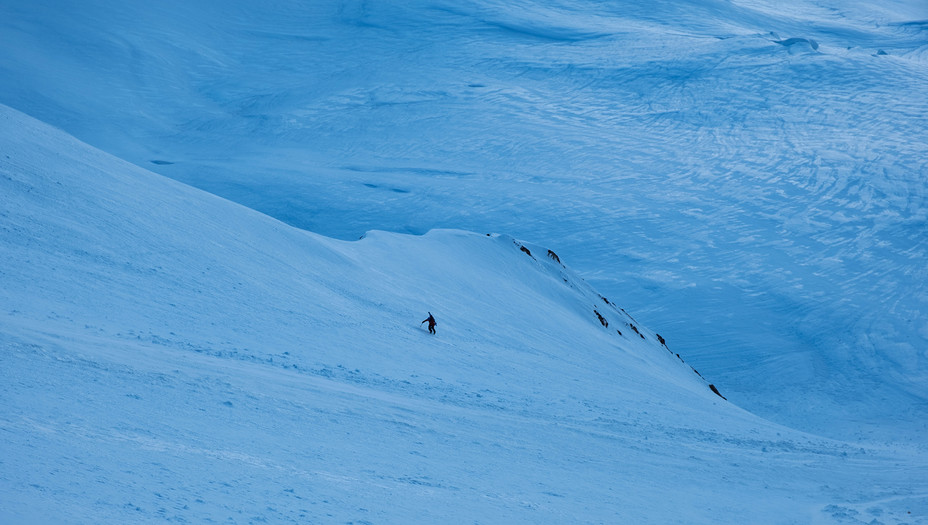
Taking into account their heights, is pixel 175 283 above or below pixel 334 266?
below

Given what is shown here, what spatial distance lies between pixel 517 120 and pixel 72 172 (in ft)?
58.4

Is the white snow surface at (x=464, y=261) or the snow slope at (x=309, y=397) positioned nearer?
the snow slope at (x=309, y=397)

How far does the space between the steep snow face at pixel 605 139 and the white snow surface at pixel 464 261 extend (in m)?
0.11

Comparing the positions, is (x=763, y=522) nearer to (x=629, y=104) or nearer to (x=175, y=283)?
(x=175, y=283)

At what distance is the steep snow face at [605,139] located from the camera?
17406mm

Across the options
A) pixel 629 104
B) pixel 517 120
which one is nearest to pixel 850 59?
pixel 629 104

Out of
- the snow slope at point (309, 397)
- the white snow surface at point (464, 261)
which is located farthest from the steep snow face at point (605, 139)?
the snow slope at point (309, 397)

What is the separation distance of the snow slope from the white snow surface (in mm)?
→ 33

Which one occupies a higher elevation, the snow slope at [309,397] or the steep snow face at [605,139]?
the steep snow face at [605,139]

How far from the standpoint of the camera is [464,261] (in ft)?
39.7

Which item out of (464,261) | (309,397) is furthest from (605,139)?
(309,397)

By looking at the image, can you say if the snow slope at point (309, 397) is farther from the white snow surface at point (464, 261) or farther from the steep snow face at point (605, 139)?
the steep snow face at point (605, 139)

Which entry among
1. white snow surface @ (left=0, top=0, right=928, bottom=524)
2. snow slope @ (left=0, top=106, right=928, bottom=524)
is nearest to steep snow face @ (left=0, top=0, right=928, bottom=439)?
white snow surface @ (left=0, top=0, right=928, bottom=524)

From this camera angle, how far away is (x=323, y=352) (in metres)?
7.05
